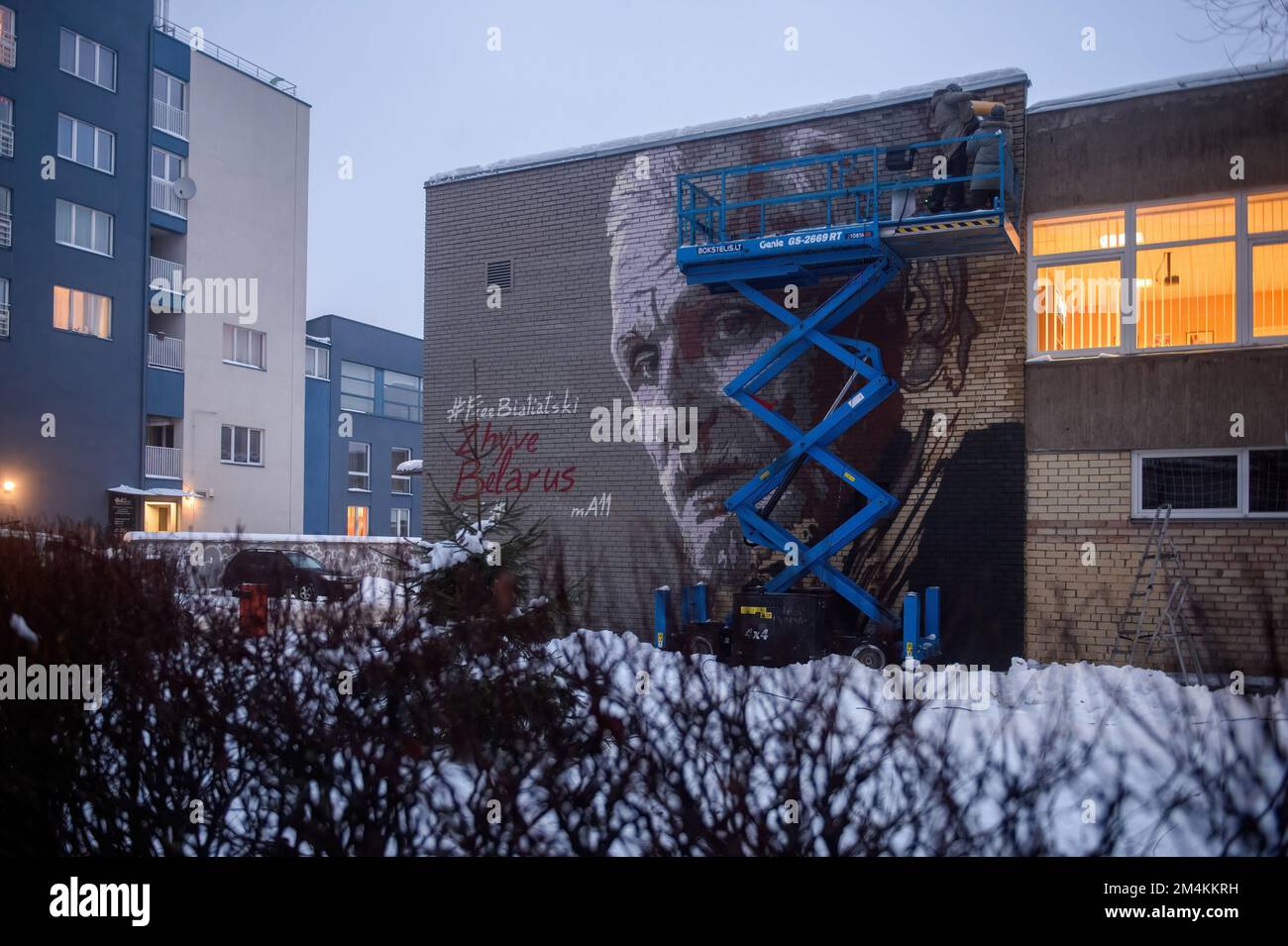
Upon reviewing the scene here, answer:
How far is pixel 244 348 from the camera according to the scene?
121 ft

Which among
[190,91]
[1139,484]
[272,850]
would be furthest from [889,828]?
[190,91]

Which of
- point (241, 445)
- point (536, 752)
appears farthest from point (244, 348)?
point (536, 752)

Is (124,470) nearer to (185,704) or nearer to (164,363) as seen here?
(164,363)

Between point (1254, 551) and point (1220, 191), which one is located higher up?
point (1220, 191)

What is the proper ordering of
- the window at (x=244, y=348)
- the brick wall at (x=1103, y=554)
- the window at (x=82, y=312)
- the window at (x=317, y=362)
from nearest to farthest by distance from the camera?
the brick wall at (x=1103, y=554) < the window at (x=82, y=312) < the window at (x=244, y=348) < the window at (x=317, y=362)

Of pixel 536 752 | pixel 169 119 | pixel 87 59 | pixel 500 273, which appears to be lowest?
pixel 536 752

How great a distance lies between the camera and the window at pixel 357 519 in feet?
156

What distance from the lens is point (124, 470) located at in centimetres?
3170

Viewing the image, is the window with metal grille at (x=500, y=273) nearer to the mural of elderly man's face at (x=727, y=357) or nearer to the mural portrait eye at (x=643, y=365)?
the mural of elderly man's face at (x=727, y=357)

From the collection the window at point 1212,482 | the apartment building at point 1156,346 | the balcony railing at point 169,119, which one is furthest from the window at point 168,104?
the window at point 1212,482

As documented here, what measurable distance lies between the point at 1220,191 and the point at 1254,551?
485 centimetres

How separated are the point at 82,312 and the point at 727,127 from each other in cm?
2401

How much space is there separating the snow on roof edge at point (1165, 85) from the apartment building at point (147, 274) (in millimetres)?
27263

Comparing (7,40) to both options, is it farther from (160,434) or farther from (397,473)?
(397,473)
